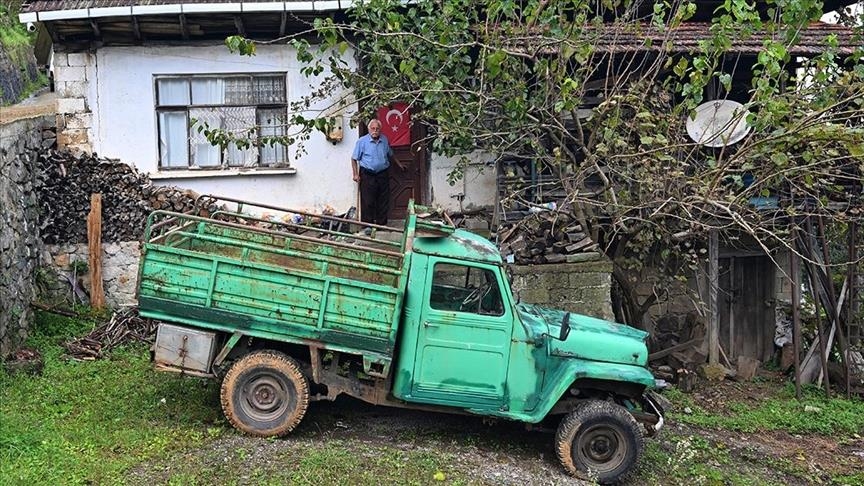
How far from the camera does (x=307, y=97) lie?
11156 millimetres

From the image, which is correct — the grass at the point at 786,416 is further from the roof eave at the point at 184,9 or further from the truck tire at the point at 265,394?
the roof eave at the point at 184,9

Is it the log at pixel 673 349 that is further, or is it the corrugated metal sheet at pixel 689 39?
the log at pixel 673 349

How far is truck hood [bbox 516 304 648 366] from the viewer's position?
688 cm

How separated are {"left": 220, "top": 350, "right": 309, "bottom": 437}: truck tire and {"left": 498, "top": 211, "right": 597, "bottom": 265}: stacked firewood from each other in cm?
370

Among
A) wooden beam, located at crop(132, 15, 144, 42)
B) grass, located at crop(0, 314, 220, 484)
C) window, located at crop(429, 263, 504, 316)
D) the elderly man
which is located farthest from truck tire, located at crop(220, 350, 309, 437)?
wooden beam, located at crop(132, 15, 144, 42)

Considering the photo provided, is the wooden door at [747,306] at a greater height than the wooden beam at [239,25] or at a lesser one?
lesser

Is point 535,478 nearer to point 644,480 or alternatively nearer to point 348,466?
point 644,480

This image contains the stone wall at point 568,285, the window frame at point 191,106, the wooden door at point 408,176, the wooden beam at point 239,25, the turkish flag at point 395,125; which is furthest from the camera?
the wooden door at point 408,176

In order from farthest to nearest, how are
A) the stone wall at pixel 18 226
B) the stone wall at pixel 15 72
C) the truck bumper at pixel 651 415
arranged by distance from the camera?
the stone wall at pixel 15 72 < the stone wall at pixel 18 226 < the truck bumper at pixel 651 415

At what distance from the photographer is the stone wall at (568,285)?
381 inches

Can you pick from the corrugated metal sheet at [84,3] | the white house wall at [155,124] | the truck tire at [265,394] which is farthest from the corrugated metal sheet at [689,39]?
the truck tire at [265,394]

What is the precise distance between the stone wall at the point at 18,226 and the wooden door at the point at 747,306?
10.9m

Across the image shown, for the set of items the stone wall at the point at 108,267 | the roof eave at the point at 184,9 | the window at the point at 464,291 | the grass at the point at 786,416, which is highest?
the roof eave at the point at 184,9

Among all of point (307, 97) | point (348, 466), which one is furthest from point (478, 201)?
point (348, 466)
